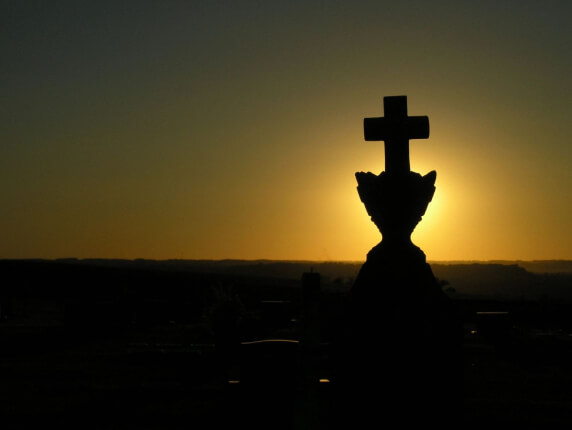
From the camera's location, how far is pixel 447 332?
4.46 metres

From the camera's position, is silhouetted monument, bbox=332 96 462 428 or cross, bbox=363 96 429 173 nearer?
silhouetted monument, bbox=332 96 462 428

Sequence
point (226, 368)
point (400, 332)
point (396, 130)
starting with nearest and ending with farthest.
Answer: point (400, 332) → point (396, 130) → point (226, 368)

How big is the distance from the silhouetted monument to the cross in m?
0.34

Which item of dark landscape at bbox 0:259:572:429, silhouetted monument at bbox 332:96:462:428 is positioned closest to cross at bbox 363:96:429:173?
silhouetted monument at bbox 332:96:462:428

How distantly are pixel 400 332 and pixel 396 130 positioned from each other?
143 cm

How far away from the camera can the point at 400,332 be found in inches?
174

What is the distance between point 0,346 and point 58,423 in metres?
12.0

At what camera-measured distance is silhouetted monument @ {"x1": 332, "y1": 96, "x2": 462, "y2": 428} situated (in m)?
4.40

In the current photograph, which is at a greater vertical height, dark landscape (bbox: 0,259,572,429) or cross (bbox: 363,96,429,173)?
cross (bbox: 363,96,429,173)

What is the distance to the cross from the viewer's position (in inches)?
199

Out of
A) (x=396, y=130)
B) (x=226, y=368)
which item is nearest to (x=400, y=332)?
(x=396, y=130)

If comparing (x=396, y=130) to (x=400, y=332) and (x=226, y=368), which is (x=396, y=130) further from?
(x=226, y=368)

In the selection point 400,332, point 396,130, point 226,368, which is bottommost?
point 226,368

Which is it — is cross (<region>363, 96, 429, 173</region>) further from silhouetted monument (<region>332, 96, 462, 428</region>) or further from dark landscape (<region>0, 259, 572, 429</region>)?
dark landscape (<region>0, 259, 572, 429</region>)
